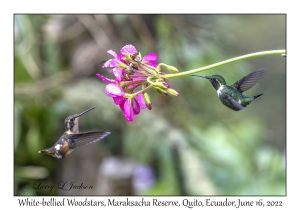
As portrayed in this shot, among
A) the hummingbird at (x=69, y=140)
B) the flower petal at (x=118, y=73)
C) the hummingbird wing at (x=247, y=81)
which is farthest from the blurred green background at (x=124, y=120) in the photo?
the flower petal at (x=118, y=73)

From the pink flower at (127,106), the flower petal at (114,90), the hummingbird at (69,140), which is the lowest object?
the hummingbird at (69,140)

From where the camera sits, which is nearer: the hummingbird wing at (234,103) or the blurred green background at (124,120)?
the hummingbird wing at (234,103)

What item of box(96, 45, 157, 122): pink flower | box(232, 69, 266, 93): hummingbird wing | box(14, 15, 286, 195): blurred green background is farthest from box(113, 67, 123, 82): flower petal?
box(14, 15, 286, 195): blurred green background

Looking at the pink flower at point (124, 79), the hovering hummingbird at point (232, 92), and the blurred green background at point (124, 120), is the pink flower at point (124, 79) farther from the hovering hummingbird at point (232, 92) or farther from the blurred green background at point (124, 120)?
the blurred green background at point (124, 120)

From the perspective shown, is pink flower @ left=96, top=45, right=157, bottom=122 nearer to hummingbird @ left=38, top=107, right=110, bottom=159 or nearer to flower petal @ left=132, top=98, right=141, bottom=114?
flower petal @ left=132, top=98, right=141, bottom=114

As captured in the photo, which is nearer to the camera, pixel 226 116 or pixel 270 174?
pixel 270 174

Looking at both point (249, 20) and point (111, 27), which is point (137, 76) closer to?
point (111, 27)

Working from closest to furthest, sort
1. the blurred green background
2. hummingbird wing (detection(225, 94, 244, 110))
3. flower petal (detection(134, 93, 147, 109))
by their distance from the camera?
hummingbird wing (detection(225, 94, 244, 110)) → flower petal (detection(134, 93, 147, 109)) → the blurred green background

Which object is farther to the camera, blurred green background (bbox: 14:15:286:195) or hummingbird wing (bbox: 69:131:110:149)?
blurred green background (bbox: 14:15:286:195)

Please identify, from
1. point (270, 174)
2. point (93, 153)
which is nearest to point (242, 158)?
point (270, 174)
